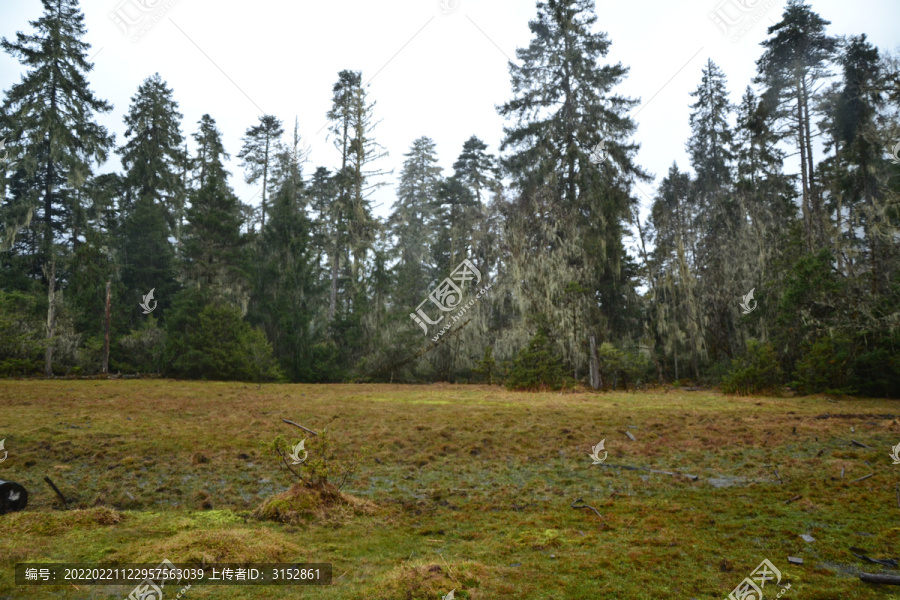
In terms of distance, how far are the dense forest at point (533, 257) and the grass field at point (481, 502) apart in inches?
324

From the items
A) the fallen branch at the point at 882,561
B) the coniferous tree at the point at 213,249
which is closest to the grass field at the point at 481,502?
the fallen branch at the point at 882,561

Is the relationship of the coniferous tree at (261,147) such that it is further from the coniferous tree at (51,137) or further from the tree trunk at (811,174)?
the tree trunk at (811,174)

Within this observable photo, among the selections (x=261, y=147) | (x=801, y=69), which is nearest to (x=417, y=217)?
(x=261, y=147)

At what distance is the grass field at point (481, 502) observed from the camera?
296 cm

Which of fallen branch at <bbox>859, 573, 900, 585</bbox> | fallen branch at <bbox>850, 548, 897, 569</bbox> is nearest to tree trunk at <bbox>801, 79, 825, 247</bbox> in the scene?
fallen branch at <bbox>850, 548, 897, 569</bbox>

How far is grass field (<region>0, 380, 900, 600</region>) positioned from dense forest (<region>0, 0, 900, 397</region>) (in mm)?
8227

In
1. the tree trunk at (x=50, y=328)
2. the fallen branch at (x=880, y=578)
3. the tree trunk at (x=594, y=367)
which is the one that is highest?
the tree trunk at (x=50, y=328)

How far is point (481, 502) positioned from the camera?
4.71 meters

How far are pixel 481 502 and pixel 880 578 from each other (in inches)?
112

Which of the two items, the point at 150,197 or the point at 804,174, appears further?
the point at 150,197

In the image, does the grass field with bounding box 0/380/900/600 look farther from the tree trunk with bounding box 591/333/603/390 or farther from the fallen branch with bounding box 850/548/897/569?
the tree trunk with bounding box 591/333/603/390

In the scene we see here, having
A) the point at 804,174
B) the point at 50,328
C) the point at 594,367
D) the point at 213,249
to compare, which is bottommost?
the point at 594,367

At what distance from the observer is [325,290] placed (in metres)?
29.5

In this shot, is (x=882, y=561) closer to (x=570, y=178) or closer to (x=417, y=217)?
(x=570, y=178)
